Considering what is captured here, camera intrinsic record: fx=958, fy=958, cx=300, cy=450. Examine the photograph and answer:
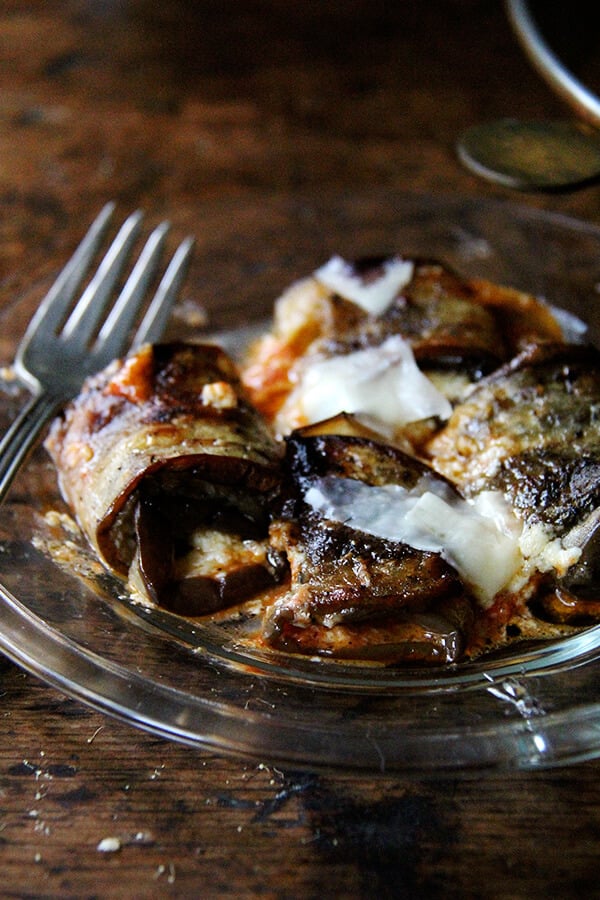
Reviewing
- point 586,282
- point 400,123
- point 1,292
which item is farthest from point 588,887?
point 400,123

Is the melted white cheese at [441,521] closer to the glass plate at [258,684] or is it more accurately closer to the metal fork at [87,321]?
the glass plate at [258,684]

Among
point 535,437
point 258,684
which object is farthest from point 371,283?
point 258,684

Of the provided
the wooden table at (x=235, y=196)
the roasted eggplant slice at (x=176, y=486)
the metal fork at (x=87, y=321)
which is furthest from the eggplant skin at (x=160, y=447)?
the wooden table at (x=235, y=196)

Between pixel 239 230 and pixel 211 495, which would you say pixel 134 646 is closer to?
pixel 211 495

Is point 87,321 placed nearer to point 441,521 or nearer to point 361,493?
point 361,493

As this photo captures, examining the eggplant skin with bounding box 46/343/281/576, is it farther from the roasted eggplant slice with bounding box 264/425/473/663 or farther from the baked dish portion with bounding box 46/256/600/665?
the roasted eggplant slice with bounding box 264/425/473/663

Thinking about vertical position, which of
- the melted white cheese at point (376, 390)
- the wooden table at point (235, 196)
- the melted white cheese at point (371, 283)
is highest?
the melted white cheese at point (371, 283)
